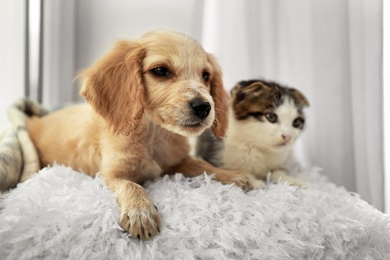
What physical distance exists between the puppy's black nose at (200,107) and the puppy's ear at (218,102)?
0.84 feet

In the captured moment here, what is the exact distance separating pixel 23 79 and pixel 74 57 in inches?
15.4

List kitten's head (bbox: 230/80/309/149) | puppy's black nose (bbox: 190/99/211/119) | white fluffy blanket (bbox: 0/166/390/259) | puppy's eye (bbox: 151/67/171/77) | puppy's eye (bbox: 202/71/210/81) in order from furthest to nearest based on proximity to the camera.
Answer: kitten's head (bbox: 230/80/309/149)
puppy's eye (bbox: 202/71/210/81)
puppy's eye (bbox: 151/67/171/77)
puppy's black nose (bbox: 190/99/211/119)
white fluffy blanket (bbox: 0/166/390/259)

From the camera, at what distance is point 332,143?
65.1 inches

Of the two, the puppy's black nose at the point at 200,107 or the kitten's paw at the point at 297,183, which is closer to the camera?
the puppy's black nose at the point at 200,107

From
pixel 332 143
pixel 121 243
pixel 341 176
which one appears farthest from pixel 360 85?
pixel 121 243

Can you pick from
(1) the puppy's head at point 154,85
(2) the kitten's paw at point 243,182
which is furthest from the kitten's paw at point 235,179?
(1) the puppy's head at point 154,85

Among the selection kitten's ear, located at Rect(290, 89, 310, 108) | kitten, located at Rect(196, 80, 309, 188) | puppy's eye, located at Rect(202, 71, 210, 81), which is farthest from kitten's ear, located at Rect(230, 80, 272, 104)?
puppy's eye, located at Rect(202, 71, 210, 81)

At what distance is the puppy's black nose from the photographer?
1.15m

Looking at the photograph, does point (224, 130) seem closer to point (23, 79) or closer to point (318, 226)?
point (318, 226)

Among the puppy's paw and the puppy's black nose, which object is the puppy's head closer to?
the puppy's black nose

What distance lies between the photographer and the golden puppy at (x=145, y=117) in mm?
1159

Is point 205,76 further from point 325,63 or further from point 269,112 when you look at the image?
point 325,63

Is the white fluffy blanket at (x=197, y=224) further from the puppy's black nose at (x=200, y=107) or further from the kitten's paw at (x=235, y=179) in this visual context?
the puppy's black nose at (x=200, y=107)

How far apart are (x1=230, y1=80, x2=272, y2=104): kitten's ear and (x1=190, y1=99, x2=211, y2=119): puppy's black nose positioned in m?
0.46
